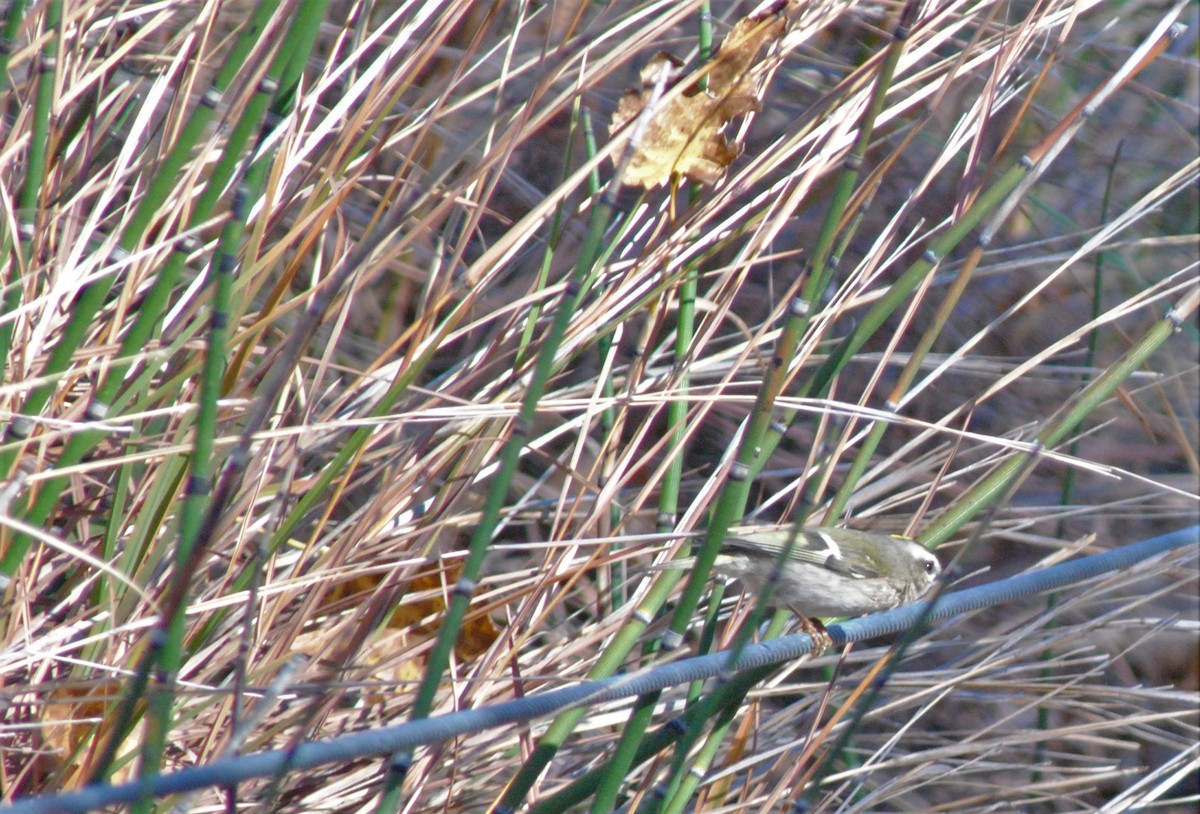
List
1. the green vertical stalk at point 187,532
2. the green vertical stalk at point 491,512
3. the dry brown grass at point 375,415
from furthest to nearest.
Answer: the dry brown grass at point 375,415 < the green vertical stalk at point 491,512 < the green vertical stalk at point 187,532

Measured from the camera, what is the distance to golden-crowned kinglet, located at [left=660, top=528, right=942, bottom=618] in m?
1.90

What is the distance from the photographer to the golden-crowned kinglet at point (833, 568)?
1.90m

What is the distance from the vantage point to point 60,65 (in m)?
1.50

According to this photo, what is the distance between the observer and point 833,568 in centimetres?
203

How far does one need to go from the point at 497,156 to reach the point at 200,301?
0.48 meters

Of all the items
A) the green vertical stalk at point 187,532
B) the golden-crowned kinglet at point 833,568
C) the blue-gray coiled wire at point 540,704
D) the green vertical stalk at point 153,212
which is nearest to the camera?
the blue-gray coiled wire at point 540,704

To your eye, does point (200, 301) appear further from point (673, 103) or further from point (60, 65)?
point (673, 103)

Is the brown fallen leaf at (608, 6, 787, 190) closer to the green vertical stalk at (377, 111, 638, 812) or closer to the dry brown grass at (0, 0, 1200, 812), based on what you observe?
the dry brown grass at (0, 0, 1200, 812)

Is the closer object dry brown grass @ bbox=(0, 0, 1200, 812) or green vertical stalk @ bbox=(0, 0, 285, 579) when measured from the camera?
green vertical stalk @ bbox=(0, 0, 285, 579)

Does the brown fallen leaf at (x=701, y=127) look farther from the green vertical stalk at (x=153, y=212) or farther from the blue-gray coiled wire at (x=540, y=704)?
the blue-gray coiled wire at (x=540, y=704)

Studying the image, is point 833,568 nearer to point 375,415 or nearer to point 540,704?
point 375,415

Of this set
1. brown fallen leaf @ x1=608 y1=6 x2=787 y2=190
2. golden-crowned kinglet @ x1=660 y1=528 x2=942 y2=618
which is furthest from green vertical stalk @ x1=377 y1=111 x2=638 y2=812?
golden-crowned kinglet @ x1=660 y1=528 x2=942 y2=618

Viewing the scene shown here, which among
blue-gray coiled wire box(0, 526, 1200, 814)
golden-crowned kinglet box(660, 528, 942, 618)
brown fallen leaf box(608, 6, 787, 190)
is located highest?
brown fallen leaf box(608, 6, 787, 190)

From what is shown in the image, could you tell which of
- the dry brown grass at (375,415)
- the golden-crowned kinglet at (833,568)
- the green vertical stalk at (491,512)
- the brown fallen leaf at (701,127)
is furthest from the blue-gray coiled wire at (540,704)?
the brown fallen leaf at (701,127)
